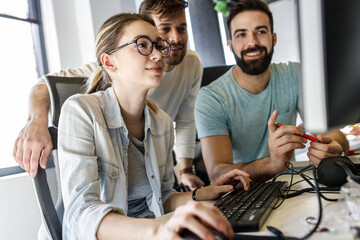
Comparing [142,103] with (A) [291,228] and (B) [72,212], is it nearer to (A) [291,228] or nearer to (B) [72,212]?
(B) [72,212]

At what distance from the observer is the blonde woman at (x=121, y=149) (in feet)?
2.61

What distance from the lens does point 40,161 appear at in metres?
1.00

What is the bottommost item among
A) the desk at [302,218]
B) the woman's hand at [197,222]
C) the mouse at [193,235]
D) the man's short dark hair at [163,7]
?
the desk at [302,218]

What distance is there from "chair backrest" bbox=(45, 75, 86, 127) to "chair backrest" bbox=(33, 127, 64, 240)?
0.53 feet

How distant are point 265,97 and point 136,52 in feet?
2.40

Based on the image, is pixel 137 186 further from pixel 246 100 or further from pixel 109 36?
pixel 246 100

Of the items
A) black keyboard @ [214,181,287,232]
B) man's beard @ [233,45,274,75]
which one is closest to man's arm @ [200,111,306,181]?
black keyboard @ [214,181,287,232]

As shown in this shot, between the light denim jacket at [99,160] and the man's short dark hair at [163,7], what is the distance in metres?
0.69

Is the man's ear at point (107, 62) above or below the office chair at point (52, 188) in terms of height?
above

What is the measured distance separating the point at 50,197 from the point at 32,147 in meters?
0.16

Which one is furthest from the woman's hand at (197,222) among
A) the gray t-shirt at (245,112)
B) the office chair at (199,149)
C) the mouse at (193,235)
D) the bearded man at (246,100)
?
the office chair at (199,149)

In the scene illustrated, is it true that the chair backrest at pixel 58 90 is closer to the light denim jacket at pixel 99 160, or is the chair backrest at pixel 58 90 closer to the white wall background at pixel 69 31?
the light denim jacket at pixel 99 160

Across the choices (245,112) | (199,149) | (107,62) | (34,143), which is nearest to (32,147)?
(34,143)

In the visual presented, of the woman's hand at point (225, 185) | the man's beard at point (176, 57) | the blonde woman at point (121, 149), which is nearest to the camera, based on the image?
the blonde woman at point (121, 149)
